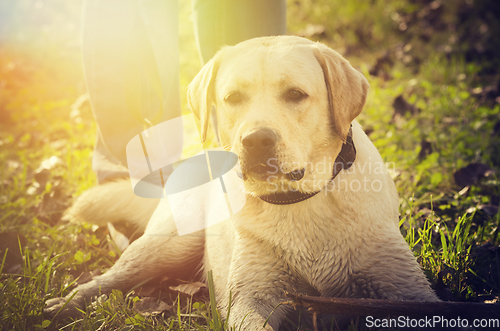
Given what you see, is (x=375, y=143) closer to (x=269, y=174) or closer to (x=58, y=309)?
(x=269, y=174)

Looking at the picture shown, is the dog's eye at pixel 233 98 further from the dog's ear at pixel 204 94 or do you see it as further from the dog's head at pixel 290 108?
the dog's ear at pixel 204 94

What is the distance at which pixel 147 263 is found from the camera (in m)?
2.36

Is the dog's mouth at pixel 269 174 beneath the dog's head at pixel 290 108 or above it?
beneath

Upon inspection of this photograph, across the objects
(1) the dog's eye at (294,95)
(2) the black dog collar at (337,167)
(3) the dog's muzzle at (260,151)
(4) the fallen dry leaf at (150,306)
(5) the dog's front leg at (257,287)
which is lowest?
(4) the fallen dry leaf at (150,306)

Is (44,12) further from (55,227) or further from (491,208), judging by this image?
(491,208)

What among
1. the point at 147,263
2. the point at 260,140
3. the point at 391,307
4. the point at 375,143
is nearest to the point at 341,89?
the point at 260,140

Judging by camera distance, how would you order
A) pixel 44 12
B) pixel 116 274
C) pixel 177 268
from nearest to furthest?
Answer: 1. pixel 116 274
2. pixel 177 268
3. pixel 44 12

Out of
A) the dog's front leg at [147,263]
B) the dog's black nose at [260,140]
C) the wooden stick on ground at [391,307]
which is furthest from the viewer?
the dog's front leg at [147,263]

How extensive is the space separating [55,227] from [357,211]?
2.47 metres

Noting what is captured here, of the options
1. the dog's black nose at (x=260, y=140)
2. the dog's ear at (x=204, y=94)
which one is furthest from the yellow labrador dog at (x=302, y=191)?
the dog's ear at (x=204, y=94)

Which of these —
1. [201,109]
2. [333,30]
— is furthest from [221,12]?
[333,30]

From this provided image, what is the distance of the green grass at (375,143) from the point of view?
196 centimetres

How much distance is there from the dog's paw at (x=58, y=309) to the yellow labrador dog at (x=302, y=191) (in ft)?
0.07

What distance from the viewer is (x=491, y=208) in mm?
A: 2404
